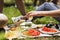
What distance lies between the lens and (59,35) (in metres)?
1.60

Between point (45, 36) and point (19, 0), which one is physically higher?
point (19, 0)

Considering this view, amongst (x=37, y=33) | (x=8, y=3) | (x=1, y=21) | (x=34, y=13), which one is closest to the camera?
(x=1, y=21)

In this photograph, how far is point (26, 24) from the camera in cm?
190

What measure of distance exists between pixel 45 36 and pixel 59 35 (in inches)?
5.2

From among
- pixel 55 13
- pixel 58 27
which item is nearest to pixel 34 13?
pixel 55 13

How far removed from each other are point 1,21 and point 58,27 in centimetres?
84

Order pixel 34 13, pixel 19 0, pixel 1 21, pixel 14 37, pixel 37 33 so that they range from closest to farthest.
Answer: pixel 1 21 → pixel 34 13 → pixel 14 37 → pixel 37 33 → pixel 19 0

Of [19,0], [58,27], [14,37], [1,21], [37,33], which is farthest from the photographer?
[19,0]

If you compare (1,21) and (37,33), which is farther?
(37,33)

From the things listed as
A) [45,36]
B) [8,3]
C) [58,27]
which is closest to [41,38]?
[45,36]

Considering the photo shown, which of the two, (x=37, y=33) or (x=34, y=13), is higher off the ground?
(x=34, y=13)

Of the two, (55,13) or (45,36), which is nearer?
(55,13)

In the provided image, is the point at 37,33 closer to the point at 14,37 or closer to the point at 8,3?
the point at 14,37

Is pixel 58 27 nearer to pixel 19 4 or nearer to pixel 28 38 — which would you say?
pixel 28 38
